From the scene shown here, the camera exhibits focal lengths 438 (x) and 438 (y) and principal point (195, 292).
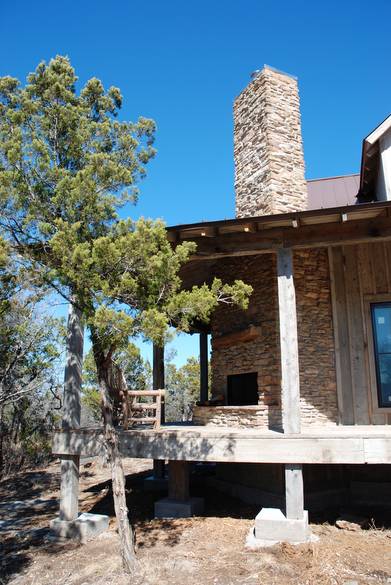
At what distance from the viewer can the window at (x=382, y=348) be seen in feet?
26.6

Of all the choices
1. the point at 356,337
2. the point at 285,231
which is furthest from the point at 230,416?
the point at 285,231

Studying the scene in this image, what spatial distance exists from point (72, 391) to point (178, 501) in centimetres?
286

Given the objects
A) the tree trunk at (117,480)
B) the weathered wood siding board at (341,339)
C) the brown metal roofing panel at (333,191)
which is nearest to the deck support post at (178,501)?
the tree trunk at (117,480)

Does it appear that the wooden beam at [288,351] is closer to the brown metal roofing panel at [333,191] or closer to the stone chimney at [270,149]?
the stone chimney at [270,149]

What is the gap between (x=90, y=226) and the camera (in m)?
6.22

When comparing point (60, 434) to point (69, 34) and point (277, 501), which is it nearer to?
point (277, 501)

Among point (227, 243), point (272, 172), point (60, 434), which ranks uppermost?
point (272, 172)

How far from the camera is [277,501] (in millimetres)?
8453

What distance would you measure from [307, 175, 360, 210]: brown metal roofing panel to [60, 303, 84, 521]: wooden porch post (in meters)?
6.71

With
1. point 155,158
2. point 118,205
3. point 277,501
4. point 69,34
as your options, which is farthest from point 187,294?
point 69,34

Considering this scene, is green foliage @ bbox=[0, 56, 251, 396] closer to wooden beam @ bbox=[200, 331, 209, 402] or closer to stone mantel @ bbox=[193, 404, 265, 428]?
stone mantel @ bbox=[193, 404, 265, 428]

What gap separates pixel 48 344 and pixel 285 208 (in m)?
7.99

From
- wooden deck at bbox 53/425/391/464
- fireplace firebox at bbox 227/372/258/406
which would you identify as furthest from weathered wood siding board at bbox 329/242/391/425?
fireplace firebox at bbox 227/372/258/406

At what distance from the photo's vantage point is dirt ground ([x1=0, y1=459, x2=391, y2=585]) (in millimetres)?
5352
